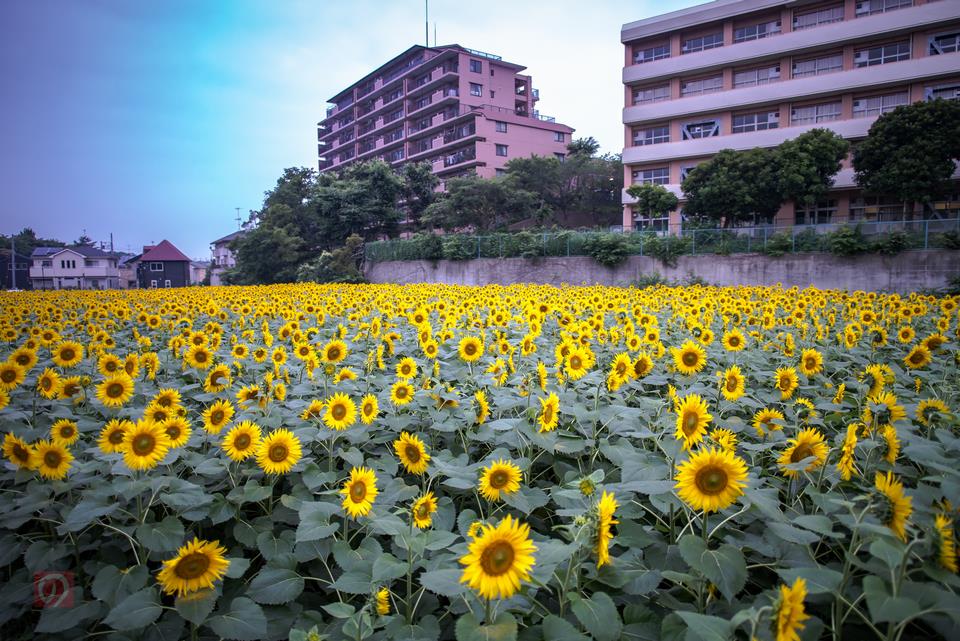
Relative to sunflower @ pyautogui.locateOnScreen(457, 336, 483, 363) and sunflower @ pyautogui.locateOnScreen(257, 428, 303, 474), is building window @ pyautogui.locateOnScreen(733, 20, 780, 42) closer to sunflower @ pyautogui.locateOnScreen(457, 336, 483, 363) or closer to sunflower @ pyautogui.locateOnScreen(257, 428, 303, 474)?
sunflower @ pyautogui.locateOnScreen(457, 336, 483, 363)

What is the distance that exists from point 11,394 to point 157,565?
74.1 inches

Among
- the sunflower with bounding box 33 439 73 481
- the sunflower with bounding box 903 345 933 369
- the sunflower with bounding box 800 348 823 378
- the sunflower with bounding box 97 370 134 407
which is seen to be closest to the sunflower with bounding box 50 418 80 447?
the sunflower with bounding box 33 439 73 481

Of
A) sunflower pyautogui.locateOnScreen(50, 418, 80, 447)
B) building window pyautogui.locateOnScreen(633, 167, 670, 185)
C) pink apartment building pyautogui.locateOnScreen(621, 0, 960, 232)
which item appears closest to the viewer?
sunflower pyautogui.locateOnScreen(50, 418, 80, 447)

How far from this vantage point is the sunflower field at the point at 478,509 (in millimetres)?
1217

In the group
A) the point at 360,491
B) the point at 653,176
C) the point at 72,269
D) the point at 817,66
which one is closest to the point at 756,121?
the point at 817,66

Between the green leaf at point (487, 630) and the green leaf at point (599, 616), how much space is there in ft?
0.54

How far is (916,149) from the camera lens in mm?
22250

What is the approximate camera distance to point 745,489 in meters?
1.42

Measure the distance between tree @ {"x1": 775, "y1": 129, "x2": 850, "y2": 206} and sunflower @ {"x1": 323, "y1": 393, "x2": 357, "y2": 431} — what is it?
27265 mm

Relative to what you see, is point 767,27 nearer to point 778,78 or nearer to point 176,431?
point 778,78

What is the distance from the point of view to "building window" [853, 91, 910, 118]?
27311 millimetres

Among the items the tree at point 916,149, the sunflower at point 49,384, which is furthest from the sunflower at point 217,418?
the tree at point 916,149

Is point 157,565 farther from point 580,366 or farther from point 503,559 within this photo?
point 580,366

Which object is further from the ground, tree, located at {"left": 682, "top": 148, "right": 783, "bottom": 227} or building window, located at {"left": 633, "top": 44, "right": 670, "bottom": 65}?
building window, located at {"left": 633, "top": 44, "right": 670, "bottom": 65}
